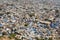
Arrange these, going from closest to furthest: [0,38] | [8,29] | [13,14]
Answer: [0,38] → [8,29] → [13,14]

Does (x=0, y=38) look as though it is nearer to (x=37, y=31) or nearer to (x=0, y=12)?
(x=37, y=31)

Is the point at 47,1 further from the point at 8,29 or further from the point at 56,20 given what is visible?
the point at 8,29

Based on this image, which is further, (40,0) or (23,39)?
(40,0)

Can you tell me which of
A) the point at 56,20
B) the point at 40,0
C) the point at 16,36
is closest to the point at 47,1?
the point at 40,0

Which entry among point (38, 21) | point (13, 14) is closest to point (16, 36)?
point (38, 21)

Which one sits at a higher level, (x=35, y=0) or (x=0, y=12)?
(x=0, y=12)

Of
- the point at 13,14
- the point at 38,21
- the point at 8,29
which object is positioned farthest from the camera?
the point at 13,14

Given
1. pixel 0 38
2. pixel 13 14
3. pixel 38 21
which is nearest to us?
pixel 0 38

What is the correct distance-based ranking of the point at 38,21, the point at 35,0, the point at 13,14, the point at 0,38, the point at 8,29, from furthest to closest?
the point at 35,0
the point at 13,14
the point at 38,21
the point at 8,29
the point at 0,38

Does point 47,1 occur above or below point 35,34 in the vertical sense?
below
